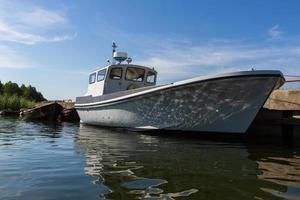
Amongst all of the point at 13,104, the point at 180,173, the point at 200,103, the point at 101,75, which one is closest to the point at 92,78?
the point at 101,75

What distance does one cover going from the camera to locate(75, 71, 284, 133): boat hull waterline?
12.0m

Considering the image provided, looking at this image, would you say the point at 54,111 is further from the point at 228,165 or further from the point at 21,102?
the point at 228,165

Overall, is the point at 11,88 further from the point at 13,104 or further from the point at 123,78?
the point at 123,78

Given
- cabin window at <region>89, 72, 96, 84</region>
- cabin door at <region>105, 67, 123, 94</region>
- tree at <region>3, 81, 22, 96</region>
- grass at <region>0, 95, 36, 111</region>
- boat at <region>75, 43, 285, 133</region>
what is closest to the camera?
boat at <region>75, 43, 285, 133</region>

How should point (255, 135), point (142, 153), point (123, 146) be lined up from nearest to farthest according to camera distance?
1. point (142, 153)
2. point (123, 146)
3. point (255, 135)

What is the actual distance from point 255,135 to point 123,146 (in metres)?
6.84

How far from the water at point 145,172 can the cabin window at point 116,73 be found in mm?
7534

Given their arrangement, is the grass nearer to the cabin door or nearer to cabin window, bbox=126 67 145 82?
the cabin door

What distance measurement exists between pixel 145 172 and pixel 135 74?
11867 mm

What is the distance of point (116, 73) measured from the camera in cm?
1812

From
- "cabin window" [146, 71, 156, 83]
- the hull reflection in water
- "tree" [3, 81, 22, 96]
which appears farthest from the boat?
"tree" [3, 81, 22, 96]

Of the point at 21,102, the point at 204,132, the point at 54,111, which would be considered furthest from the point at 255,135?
the point at 21,102

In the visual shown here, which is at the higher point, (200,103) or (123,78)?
(123,78)

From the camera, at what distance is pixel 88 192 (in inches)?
207
